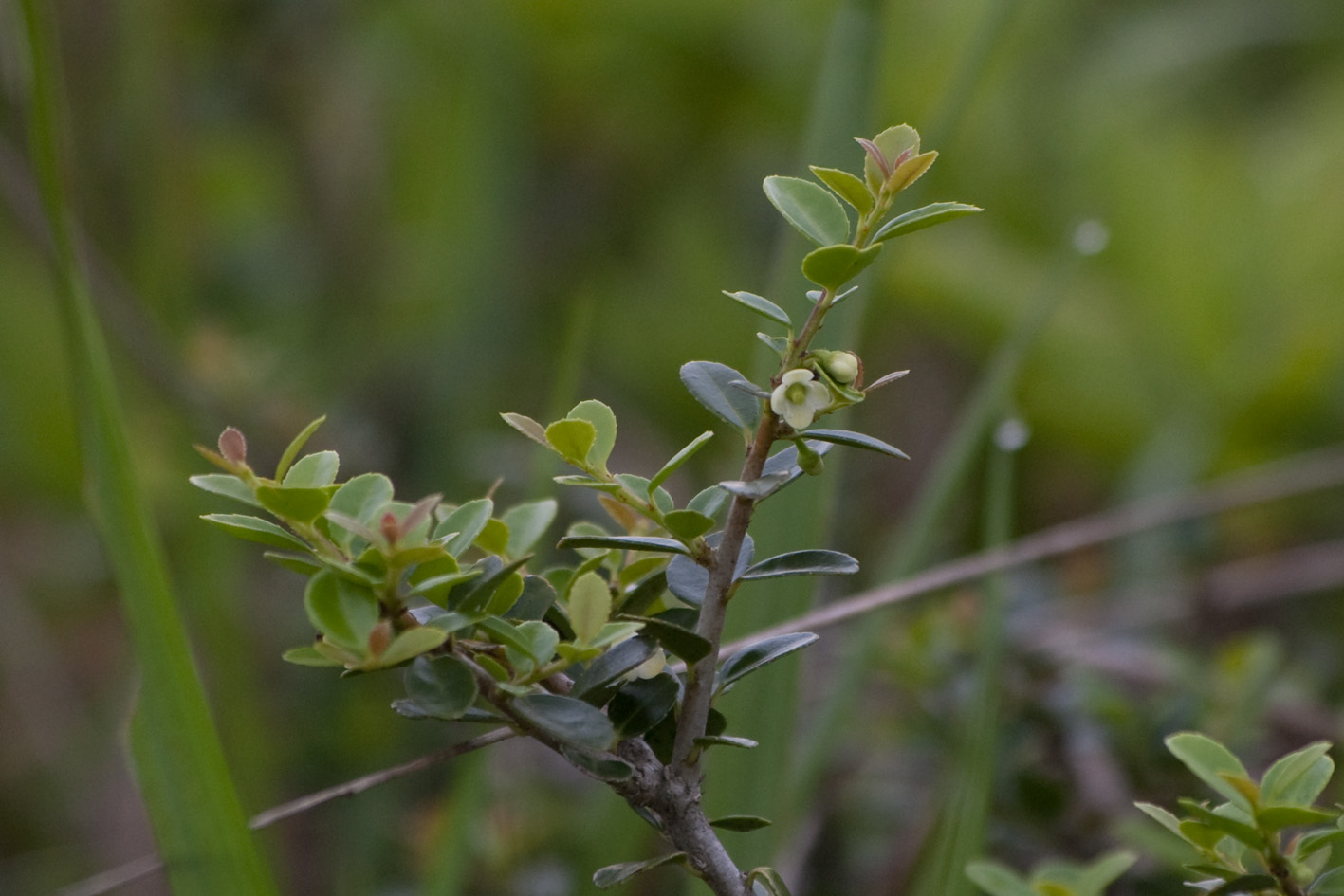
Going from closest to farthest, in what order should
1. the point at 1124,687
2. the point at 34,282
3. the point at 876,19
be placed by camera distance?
the point at 876,19 → the point at 1124,687 → the point at 34,282

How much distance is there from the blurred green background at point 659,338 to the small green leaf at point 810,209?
20cm

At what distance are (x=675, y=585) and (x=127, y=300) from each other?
3.08 feet

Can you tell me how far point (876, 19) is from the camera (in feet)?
1.70

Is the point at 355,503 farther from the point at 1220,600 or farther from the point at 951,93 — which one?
the point at 1220,600

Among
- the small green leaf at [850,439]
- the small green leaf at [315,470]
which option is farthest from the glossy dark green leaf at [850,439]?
the small green leaf at [315,470]

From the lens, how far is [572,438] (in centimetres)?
28

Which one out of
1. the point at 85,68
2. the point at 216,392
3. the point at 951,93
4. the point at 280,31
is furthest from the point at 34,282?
the point at 951,93

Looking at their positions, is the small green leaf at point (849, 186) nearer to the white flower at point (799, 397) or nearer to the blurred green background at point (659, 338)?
the white flower at point (799, 397)

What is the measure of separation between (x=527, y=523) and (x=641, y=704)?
0.05 m

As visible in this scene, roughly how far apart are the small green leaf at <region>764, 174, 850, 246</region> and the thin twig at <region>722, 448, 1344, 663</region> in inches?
4.1

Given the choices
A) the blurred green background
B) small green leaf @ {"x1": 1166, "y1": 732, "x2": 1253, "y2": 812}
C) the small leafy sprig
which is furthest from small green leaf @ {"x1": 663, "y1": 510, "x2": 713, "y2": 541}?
the blurred green background

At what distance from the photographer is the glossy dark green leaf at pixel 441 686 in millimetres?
265

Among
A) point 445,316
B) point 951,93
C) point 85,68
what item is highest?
point 951,93

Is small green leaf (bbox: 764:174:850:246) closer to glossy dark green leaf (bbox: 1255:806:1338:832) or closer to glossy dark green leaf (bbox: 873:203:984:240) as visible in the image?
glossy dark green leaf (bbox: 873:203:984:240)
